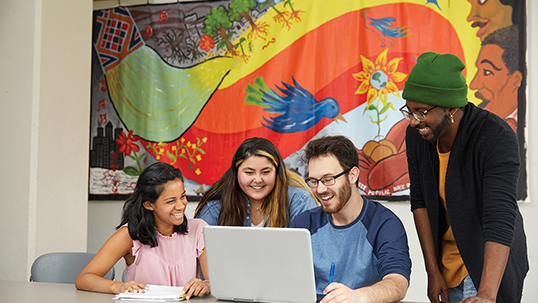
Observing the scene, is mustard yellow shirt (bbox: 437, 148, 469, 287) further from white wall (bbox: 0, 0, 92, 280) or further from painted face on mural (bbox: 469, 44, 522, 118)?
white wall (bbox: 0, 0, 92, 280)

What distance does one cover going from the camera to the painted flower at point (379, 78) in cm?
314

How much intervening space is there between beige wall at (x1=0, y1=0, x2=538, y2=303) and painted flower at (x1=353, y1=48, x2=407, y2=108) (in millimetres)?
763

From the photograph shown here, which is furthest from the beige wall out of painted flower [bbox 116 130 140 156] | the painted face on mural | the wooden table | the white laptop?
the white laptop

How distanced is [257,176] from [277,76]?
124 centimetres

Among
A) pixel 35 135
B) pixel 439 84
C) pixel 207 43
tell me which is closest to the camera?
pixel 439 84

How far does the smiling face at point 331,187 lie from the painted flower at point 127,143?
7.17 feet

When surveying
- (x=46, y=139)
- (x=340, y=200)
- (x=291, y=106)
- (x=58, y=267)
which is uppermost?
(x=291, y=106)

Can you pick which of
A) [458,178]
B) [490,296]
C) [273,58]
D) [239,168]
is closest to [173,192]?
[239,168]

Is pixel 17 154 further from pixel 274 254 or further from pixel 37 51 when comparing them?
pixel 274 254

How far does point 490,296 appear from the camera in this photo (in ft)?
4.42

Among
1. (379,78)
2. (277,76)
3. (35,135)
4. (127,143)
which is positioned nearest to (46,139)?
(35,135)

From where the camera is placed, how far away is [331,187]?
1.77 meters

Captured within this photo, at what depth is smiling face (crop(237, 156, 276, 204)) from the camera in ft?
7.62

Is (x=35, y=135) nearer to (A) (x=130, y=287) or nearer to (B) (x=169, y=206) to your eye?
(B) (x=169, y=206)
